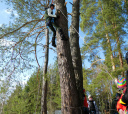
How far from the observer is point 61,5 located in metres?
2.76

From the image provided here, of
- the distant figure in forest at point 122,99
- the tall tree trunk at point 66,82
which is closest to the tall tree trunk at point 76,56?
the tall tree trunk at point 66,82

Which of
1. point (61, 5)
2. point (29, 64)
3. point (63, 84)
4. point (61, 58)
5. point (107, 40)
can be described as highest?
point (107, 40)

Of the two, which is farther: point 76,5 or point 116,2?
point 116,2

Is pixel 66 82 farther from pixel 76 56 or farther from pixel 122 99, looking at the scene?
pixel 122 99

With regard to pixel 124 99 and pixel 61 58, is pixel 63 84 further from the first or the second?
pixel 124 99

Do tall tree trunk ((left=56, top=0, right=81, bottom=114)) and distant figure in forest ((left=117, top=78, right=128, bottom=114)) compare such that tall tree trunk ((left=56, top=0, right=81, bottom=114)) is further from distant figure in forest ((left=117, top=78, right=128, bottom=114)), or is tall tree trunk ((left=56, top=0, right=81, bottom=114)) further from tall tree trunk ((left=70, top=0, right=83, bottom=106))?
distant figure in forest ((left=117, top=78, right=128, bottom=114))

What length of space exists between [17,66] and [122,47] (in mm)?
5715

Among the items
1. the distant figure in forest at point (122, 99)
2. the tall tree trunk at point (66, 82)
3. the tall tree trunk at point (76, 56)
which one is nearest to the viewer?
the distant figure in forest at point (122, 99)

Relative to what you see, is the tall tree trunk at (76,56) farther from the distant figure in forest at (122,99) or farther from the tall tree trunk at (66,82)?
the distant figure in forest at (122,99)

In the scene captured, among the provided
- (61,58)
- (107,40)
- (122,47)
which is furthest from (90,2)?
(61,58)

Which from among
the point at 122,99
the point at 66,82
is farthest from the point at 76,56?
the point at 122,99

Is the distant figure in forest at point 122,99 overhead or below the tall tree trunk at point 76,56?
below

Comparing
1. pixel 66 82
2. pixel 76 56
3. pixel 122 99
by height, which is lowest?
pixel 122 99

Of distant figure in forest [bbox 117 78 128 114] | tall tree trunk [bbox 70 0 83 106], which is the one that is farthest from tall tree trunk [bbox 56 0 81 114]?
distant figure in forest [bbox 117 78 128 114]
